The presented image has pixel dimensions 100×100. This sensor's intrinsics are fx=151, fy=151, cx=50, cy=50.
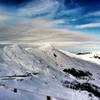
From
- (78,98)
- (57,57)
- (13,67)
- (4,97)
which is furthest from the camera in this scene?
(57,57)

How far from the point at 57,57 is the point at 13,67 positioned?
96.2ft

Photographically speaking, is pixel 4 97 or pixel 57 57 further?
pixel 57 57

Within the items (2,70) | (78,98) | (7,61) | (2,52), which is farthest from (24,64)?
(78,98)

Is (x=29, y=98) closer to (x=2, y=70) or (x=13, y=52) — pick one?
(x=2, y=70)

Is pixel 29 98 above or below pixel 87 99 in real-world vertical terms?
above

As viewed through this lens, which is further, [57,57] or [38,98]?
[57,57]

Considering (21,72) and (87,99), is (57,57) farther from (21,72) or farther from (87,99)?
(87,99)

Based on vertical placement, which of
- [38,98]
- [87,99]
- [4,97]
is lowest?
[87,99]

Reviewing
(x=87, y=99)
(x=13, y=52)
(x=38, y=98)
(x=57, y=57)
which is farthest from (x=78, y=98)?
(x=57, y=57)

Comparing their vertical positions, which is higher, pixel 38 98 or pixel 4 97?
pixel 4 97

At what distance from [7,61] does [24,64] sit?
14.6ft

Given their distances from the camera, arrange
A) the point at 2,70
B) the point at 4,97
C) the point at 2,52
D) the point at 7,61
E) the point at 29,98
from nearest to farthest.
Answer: the point at 4,97 → the point at 29,98 → the point at 2,70 → the point at 7,61 → the point at 2,52

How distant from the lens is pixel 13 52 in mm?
47906

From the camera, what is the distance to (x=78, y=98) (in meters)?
20.0
